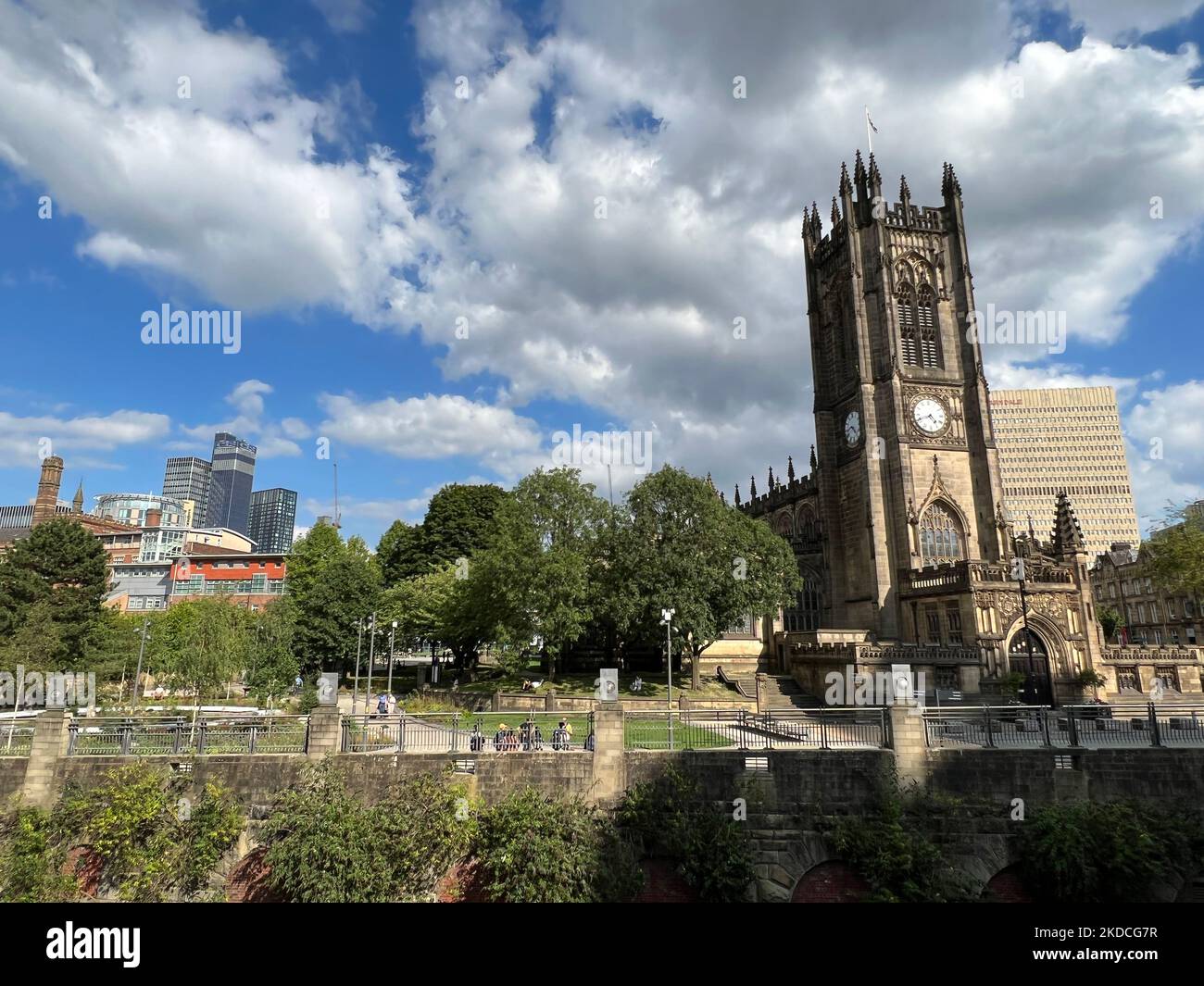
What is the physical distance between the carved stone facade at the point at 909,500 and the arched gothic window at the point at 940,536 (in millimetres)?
90

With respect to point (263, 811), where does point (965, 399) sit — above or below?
above

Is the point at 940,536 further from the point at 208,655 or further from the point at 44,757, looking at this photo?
the point at 44,757

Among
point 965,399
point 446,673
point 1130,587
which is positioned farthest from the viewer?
point 1130,587

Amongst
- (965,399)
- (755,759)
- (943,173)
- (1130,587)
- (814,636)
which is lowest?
(755,759)

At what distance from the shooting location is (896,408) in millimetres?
49312

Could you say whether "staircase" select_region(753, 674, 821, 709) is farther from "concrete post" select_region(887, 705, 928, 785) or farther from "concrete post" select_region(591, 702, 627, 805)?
"concrete post" select_region(591, 702, 627, 805)

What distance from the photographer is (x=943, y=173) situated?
5638 centimetres

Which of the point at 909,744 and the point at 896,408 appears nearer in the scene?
the point at 909,744

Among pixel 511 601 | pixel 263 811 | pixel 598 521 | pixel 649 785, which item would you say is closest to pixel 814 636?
pixel 598 521

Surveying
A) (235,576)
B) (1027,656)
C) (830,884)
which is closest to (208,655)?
(830,884)

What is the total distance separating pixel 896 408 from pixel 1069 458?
108111 millimetres
